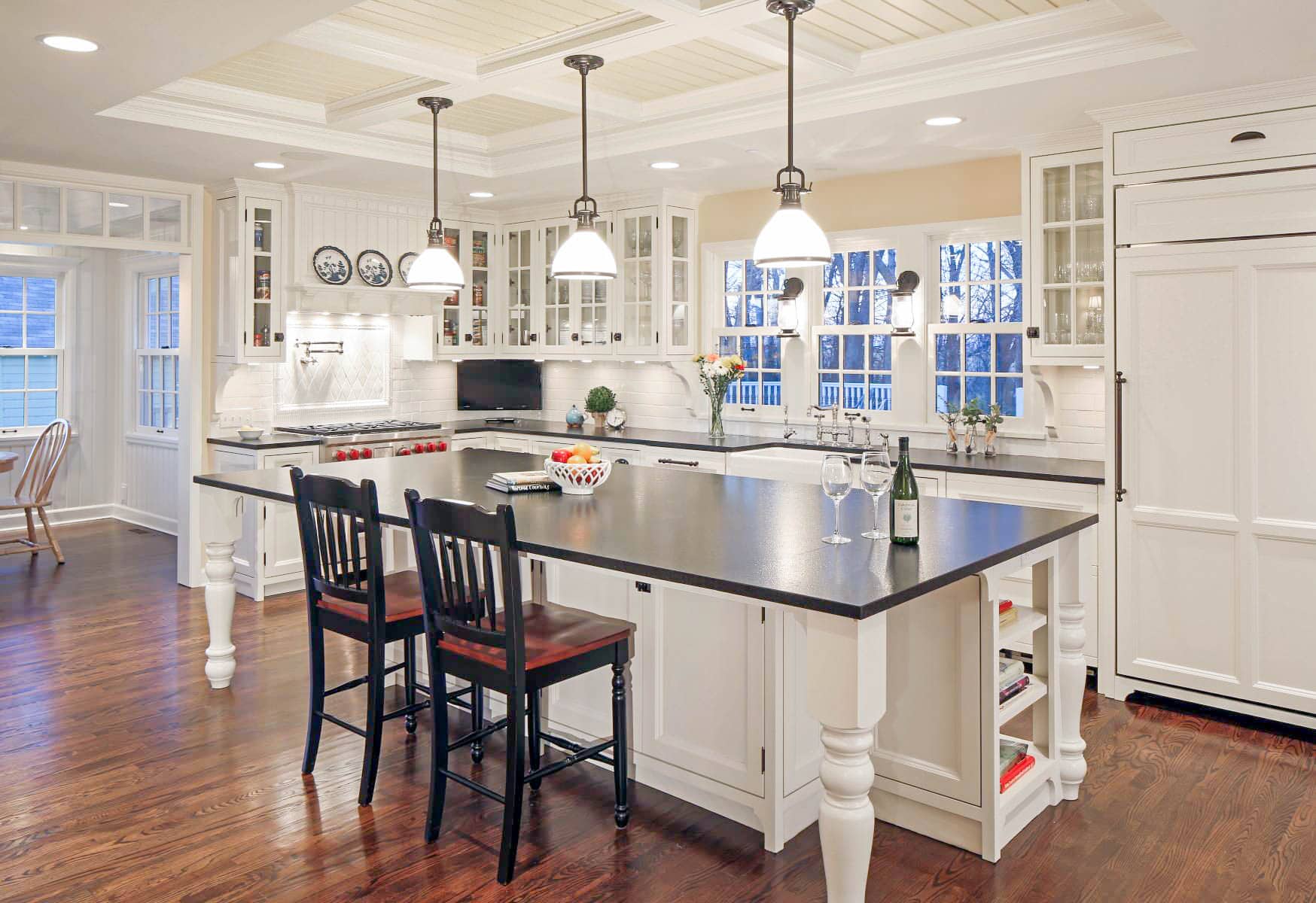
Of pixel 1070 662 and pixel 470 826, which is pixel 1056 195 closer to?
pixel 1070 662

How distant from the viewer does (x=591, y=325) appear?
688 centimetres

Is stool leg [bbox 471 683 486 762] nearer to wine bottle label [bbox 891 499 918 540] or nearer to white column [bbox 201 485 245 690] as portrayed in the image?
white column [bbox 201 485 245 690]

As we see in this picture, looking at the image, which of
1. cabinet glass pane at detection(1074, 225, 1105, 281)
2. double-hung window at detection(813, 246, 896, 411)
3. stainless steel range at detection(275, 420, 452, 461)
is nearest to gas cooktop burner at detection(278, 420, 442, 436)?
stainless steel range at detection(275, 420, 452, 461)

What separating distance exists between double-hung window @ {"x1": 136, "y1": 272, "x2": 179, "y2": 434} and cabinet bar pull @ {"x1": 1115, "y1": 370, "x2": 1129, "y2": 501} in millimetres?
6548

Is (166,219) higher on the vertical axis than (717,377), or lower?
higher

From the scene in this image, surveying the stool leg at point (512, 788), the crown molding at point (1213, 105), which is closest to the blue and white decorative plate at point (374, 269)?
the crown molding at point (1213, 105)

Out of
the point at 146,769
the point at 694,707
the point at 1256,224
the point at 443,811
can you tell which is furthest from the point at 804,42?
the point at 146,769

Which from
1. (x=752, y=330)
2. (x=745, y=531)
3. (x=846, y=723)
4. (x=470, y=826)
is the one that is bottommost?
(x=470, y=826)

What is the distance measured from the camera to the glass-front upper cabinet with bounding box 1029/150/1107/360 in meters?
4.62

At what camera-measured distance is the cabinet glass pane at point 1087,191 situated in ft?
15.1

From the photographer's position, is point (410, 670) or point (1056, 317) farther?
point (1056, 317)

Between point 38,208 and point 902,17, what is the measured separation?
4628 millimetres

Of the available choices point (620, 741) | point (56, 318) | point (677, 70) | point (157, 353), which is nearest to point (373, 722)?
point (620, 741)

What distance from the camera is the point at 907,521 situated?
9.13 ft
